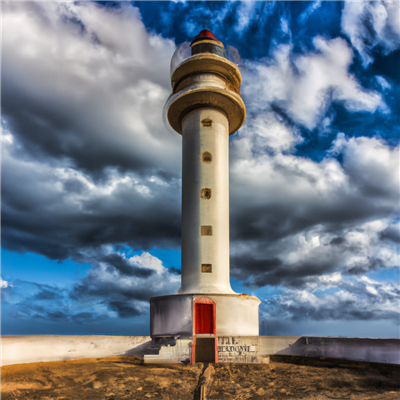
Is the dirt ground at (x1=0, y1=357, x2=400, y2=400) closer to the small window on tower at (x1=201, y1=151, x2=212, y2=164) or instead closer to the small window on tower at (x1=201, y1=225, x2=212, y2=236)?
the small window on tower at (x1=201, y1=225, x2=212, y2=236)

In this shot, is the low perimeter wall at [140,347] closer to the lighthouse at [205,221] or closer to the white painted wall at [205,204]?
the lighthouse at [205,221]

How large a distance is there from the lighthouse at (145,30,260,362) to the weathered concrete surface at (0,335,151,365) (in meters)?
1.58

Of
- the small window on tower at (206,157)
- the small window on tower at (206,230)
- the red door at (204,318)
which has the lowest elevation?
the red door at (204,318)

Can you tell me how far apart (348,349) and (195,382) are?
6.64 meters

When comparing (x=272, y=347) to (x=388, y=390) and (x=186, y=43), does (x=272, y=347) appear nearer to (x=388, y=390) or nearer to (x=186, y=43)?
(x=388, y=390)

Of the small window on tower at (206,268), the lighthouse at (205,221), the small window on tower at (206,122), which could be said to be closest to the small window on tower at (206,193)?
the lighthouse at (205,221)

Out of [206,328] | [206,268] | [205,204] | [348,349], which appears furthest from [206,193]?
[348,349]

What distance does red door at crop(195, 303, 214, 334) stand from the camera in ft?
52.3

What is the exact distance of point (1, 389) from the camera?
35.0 ft

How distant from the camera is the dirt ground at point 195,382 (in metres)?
10.5

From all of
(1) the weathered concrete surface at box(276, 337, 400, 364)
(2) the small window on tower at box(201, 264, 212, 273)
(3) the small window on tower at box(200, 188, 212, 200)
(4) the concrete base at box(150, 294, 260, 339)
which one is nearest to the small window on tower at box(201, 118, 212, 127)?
(3) the small window on tower at box(200, 188, 212, 200)

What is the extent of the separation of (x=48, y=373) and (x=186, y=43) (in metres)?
17.8

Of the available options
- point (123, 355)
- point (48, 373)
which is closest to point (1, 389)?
point (48, 373)

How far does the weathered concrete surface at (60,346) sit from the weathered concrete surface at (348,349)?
7029 millimetres
